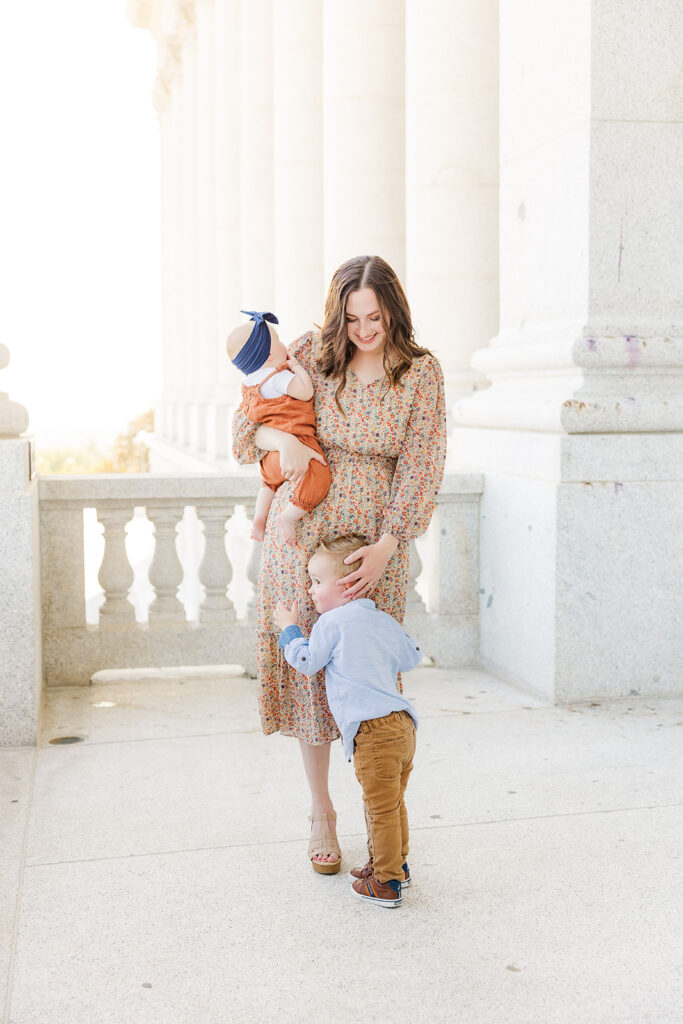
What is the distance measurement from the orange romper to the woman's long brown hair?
149 millimetres

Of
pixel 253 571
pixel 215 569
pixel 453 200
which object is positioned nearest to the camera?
pixel 215 569

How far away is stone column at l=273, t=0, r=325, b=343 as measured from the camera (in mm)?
17000

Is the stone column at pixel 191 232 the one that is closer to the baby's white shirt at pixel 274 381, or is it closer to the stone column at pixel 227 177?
the stone column at pixel 227 177

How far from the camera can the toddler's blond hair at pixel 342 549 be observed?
441cm

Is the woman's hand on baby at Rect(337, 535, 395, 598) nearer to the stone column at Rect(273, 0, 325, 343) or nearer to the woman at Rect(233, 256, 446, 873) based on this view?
the woman at Rect(233, 256, 446, 873)

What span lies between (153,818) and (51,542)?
2.84 m

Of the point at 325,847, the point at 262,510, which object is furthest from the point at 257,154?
the point at 325,847

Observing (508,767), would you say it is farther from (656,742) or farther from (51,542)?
(51,542)

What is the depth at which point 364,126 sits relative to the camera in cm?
1380

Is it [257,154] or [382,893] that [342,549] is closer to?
[382,893]

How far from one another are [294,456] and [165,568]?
369 cm

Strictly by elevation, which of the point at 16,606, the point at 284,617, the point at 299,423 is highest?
the point at 299,423

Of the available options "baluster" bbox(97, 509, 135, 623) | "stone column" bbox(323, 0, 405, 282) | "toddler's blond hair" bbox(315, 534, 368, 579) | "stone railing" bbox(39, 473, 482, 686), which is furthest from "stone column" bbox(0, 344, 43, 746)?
"stone column" bbox(323, 0, 405, 282)

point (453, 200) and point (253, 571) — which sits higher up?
point (453, 200)
